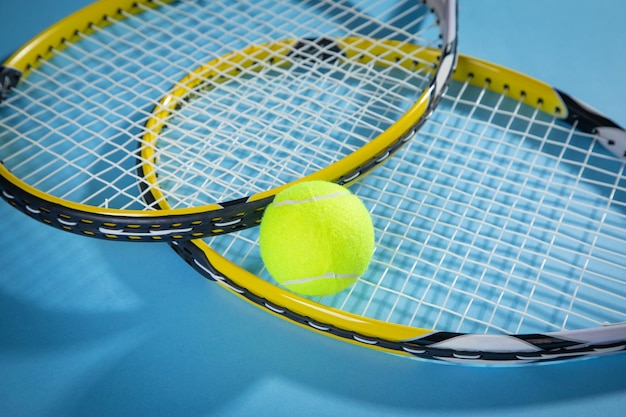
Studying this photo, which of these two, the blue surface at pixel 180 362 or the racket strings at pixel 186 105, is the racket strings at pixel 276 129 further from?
the blue surface at pixel 180 362

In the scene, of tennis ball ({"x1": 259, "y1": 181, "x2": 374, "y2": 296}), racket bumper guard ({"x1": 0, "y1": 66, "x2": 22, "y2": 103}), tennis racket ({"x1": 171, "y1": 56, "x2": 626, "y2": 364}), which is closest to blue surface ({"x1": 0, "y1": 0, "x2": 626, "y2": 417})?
tennis racket ({"x1": 171, "y1": 56, "x2": 626, "y2": 364})

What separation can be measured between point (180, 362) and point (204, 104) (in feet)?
2.21

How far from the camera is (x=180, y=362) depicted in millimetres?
1283

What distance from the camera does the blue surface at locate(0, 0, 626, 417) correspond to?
4.00ft

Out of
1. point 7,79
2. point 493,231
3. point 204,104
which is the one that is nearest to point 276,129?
point 204,104

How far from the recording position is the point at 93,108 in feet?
5.71

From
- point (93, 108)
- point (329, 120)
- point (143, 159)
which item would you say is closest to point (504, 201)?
point (329, 120)

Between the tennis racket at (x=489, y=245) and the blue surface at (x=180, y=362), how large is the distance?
65 millimetres

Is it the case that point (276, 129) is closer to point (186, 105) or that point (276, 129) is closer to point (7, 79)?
point (186, 105)

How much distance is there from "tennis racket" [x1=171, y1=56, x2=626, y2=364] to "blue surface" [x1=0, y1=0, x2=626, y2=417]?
0.07 m

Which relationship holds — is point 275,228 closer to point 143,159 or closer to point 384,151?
point 384,151

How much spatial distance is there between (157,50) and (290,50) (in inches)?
16.1

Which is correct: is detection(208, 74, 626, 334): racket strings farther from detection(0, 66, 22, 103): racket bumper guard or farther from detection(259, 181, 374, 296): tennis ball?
detection(0, 66, 22, 103): racket bumper guard

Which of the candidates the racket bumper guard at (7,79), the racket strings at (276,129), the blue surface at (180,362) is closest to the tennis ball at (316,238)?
the blue surface at (180,362)
